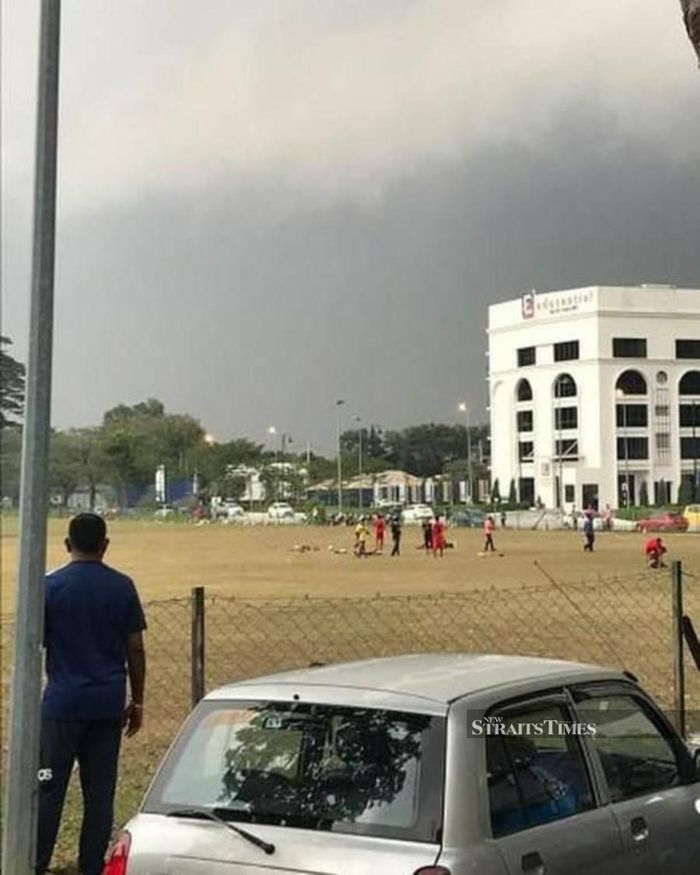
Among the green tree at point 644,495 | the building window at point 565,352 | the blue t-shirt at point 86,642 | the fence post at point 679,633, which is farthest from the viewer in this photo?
the building window at point 565,352

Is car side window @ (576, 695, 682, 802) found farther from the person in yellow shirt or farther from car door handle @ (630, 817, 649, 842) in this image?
the person in yellow shirt

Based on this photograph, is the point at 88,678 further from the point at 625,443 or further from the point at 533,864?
the point at 625,443

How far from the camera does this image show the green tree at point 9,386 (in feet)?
22.9

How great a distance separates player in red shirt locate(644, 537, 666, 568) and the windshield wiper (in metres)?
6.85

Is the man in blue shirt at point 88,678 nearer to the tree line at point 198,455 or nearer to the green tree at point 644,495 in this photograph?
the tree line at point 198,455

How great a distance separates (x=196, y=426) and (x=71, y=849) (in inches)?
156

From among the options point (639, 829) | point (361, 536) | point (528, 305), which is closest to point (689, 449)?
point (528, 305)

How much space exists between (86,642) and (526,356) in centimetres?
618

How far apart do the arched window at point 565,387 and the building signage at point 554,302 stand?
0.74 m

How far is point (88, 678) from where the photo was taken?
4.88 m

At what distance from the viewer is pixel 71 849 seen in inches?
234

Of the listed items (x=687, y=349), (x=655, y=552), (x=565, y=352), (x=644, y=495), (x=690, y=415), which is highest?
(x=565, y=352)

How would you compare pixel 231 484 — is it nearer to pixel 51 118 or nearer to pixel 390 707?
pixel 51 118

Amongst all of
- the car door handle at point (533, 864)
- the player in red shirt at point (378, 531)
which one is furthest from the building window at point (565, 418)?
the car door handle at point (533, 864)
